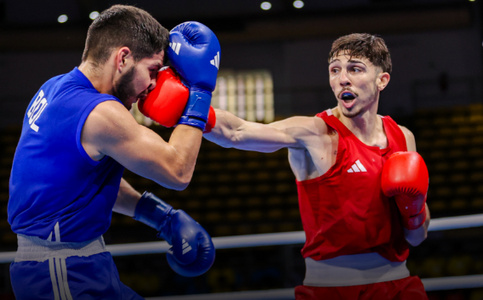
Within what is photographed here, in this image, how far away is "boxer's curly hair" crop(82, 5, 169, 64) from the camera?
1.66 meters

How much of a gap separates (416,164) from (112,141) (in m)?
1.26

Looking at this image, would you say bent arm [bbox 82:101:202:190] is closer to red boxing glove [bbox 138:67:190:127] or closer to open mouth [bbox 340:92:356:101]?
red boxing glove [bbox 138:67:190:127]

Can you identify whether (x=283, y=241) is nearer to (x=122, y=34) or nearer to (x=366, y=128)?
(x=366, y=128)

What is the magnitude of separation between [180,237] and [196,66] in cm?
64

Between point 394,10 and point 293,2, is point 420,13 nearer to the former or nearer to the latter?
point 394,10

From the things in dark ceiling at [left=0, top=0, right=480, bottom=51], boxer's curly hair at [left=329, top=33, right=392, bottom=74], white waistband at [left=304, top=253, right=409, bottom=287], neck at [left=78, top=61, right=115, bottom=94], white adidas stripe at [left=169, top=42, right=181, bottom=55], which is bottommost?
white waistband at [left=304, top=253, right=409, bottom=287]

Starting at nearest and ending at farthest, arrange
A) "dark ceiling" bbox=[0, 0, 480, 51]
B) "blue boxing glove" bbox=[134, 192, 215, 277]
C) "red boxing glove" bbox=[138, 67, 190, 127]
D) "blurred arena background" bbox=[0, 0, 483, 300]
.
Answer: "red boxing glove" bbox=[138, 67, 190, 127] < "blue boxing glove" bbox=[134, 192, 215, 277] < "blurred arena background" bbox=[0, 0, 483, 300] < "dark ceiling" bbox=[0, 0, 480, 51]

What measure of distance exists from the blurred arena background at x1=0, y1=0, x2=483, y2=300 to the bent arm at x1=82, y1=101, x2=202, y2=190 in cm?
591

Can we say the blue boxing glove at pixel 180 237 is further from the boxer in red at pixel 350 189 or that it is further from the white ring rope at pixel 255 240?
the white ring rope at pixel 255 240

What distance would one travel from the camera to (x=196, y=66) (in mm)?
1780

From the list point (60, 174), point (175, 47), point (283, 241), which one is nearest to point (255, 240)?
point (283, 241)

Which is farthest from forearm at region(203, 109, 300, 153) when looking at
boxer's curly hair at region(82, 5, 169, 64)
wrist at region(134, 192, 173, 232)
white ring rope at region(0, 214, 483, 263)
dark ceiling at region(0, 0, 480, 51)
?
dark ceiling at region(0, 0, 480, 51)

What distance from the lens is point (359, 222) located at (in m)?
2.11

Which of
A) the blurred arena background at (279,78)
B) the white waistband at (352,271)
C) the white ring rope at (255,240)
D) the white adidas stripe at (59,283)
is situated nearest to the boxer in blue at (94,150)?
the white adidas stripe at (59,283)
